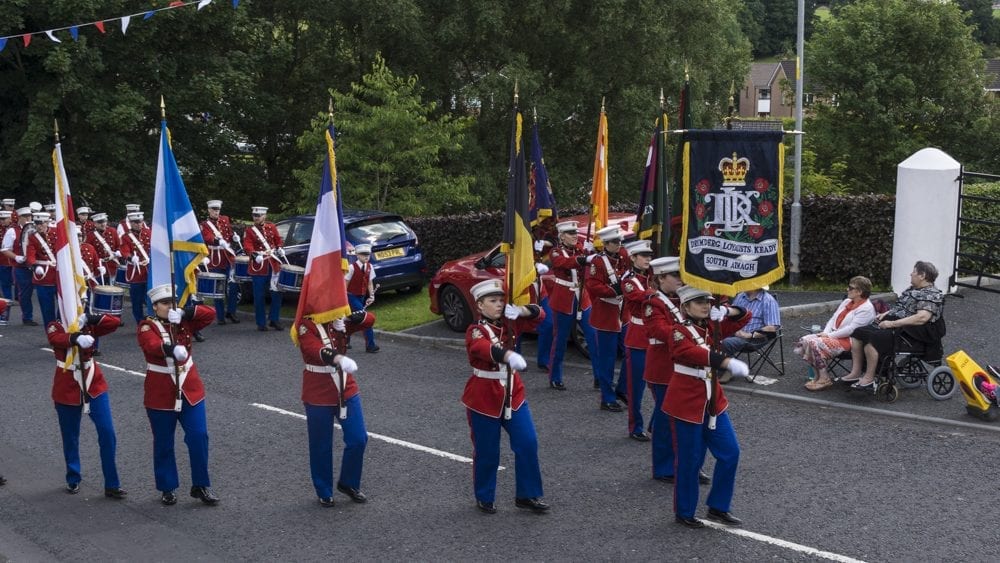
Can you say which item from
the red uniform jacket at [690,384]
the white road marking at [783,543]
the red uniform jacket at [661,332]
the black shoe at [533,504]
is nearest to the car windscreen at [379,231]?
the red uniform jacket at [661,332]

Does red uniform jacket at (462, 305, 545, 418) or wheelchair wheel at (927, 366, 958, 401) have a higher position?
red uniform jacket at (462, 305, 545, 418)

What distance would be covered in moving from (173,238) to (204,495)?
218 centimetres

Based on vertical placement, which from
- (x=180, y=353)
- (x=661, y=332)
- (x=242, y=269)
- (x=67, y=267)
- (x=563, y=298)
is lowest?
(x=242, y=269)

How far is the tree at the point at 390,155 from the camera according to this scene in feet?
76.3

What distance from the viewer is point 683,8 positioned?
2992cm

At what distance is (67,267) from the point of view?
10.1m

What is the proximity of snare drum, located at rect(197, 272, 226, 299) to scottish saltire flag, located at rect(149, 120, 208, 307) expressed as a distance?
670 centimetres

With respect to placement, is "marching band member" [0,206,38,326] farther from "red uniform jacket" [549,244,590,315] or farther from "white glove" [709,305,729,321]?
"white glove" [709,305,729,321]

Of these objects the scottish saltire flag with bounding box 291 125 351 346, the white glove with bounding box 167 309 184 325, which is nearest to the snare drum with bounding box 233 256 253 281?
the scottish saltire flag with bounding box 291 125 351 346

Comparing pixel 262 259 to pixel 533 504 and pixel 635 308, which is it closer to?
pixel 635 308

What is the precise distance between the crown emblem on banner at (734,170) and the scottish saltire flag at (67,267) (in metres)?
5.53

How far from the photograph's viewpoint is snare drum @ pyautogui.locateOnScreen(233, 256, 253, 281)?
17578 millimetres

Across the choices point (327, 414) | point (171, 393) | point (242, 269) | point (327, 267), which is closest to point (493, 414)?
point (327, 414)

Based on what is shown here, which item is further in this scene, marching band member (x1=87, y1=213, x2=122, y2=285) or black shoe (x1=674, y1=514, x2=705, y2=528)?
marching band member (x1=87, y1=213, x2=122, y2=285)
